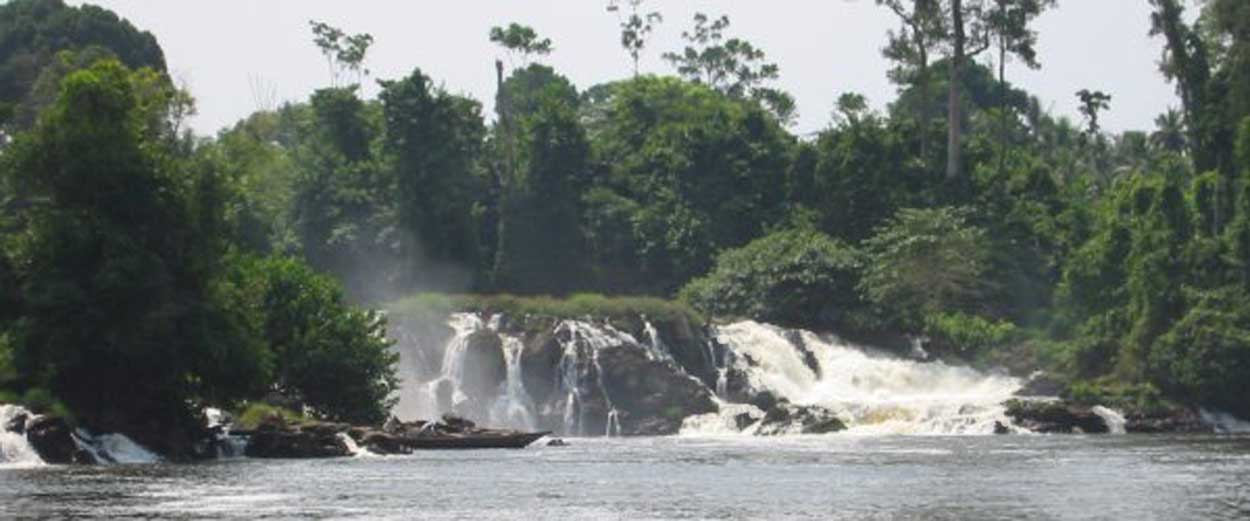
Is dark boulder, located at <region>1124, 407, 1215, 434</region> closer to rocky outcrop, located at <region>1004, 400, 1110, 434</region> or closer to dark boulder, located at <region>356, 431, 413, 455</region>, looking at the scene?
rocky outcrop, located at <region>1004, 400, 1110, 434</region>

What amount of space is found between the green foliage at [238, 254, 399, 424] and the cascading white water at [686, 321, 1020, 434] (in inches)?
943

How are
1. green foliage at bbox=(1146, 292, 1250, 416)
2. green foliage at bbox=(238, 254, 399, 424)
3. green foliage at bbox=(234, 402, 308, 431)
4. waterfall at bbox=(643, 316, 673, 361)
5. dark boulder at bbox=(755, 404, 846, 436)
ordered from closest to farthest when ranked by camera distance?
green foliage at bbox=(234, 402, 308, 431), green foliage at bbox=(238, 254, 399, 424), green foliage at bbox=(1146, 292, 1250, 416), dark boulder at bbox=(755, 404, 846, 436), waterfall at bbox=(643, 316, 673, 361)

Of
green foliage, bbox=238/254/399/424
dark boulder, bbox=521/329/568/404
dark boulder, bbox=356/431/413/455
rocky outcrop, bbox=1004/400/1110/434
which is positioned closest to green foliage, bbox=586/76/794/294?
dark boulder, bbox=521/329/568/404

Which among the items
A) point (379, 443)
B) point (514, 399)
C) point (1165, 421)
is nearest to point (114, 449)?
point (379, 443)

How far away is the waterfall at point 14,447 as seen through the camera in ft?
206

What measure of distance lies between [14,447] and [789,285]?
57.4 meters

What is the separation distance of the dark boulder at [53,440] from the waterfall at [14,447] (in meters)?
0.18

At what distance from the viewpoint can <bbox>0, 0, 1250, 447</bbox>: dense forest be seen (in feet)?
222

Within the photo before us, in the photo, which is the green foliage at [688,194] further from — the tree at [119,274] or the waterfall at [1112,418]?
the tree at [119,274]

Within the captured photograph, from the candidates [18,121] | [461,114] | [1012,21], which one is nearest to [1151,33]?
[1012,21]

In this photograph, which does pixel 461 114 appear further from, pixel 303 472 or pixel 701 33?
pixel 303 472

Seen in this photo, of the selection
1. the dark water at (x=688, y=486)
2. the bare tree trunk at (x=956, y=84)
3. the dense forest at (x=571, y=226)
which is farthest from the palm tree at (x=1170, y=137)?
the dark water at (x=688, y=486)

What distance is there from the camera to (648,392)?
10225 cm

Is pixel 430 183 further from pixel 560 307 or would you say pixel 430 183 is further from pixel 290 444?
A: pixel 290 444
